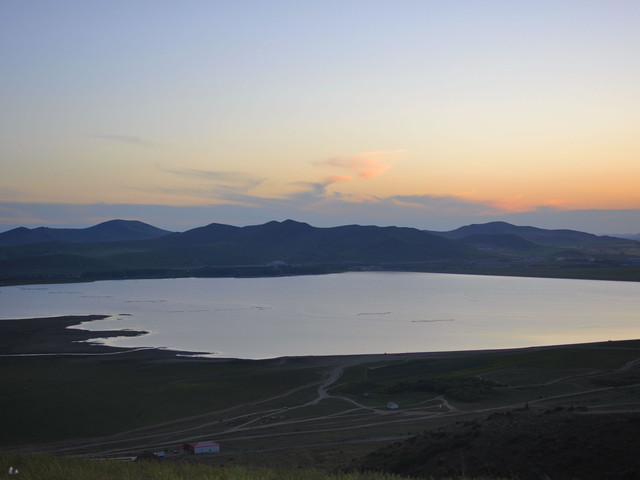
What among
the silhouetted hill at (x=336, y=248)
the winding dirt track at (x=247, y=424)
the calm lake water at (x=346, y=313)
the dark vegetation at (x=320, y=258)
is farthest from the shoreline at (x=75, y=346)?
the silhouetted hill at (x=336, y=248)

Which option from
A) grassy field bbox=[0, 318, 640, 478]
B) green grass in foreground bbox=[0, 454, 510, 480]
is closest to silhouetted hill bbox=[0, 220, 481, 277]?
grassy field bbox=[0, 318, 640, 478]

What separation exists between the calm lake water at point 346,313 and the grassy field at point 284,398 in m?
6.87

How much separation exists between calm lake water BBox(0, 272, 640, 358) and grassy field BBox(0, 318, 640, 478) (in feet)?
22.6

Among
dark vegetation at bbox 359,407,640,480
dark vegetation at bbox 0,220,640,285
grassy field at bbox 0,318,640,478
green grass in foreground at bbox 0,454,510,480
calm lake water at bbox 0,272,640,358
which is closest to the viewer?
green grass in foreground at bbox 0,454,510,480

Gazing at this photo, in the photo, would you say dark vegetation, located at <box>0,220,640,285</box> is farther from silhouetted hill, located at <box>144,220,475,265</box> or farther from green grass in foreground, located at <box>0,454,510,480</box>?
green grass in foreground, located at <box>0,454,510,480</box>

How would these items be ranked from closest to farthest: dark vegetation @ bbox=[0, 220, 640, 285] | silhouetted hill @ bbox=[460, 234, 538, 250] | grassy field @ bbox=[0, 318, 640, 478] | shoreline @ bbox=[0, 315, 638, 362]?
grassy field @ bbox=[0, 318, 640, 478], shoreline @ bbox=[0, 315, 638, 362], dark vegetation @ bbox=[0, 220, 640, 285], silhouetted hill @ bbox=[460, 234, 538, 250]

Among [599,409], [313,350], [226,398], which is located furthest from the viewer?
[313,350]

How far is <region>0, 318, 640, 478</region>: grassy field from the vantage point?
734 inches

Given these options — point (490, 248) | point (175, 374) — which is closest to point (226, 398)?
point (175, 374)

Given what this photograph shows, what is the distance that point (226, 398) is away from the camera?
27.3 metres

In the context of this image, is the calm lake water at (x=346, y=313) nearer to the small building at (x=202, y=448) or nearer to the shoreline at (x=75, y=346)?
the shoreline at (x=75, y=346)

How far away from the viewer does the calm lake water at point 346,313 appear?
4397 centimetres

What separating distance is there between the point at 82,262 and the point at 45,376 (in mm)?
106371

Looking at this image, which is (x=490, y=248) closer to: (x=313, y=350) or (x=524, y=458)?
(x=313, y=350)
